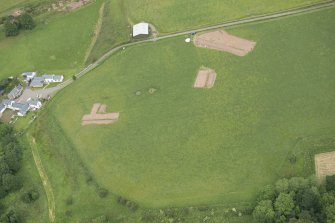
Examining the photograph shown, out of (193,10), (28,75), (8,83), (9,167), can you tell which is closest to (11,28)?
(28,75)

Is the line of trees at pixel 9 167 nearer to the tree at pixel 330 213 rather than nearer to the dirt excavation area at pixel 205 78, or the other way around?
the dirt excavation area at pixel 205 78

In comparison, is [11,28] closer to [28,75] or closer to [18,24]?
[18,24]

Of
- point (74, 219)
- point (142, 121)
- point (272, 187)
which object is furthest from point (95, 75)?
point (272, 187)

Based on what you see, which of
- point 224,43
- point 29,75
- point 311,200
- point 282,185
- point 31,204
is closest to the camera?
point 311,200

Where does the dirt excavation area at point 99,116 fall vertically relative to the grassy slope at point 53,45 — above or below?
below

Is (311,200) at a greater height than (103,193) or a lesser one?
greater

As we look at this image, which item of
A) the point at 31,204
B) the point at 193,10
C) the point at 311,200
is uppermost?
the point at 193,10

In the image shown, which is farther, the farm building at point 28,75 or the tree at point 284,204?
the farm building at point 28,75

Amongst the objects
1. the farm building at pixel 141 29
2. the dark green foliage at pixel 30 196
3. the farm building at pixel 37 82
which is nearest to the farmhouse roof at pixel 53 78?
the farm building at pixel 37 82
